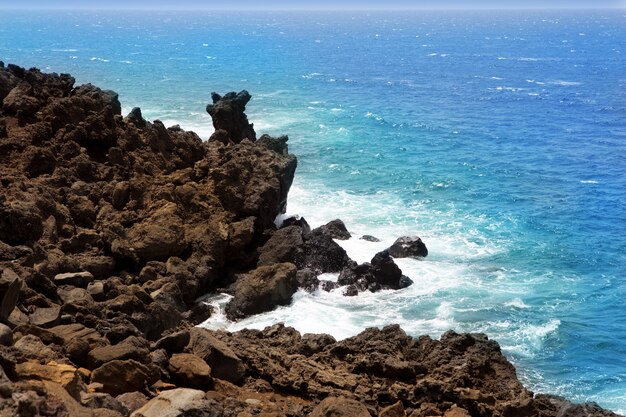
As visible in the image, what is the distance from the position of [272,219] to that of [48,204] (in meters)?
10.5

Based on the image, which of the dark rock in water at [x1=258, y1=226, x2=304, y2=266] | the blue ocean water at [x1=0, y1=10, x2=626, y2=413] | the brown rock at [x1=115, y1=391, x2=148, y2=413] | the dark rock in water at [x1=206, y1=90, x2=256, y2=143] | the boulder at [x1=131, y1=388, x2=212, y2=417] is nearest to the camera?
the boulder at [x1=131, y1=388, x2=212, y2=417]

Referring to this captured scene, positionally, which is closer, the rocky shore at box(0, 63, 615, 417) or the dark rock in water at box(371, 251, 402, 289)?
the rocky shore at box(0, 63, 615, 417)

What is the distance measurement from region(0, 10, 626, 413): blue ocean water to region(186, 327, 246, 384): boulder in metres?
7.89

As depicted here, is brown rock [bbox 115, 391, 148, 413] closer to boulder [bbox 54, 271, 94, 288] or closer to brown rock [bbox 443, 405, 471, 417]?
brown rock [bbox 443, 405, 471, 417]

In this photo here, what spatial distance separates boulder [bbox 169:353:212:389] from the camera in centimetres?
1688

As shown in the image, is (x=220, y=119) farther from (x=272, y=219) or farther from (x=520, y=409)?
(x=520, y=409)

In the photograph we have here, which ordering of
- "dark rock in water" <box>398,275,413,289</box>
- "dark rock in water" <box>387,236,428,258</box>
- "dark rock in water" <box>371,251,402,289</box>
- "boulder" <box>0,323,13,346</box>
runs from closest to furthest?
"boulder" <box>0,323,13,346</box>, "dark rock in water" <box>371,251,402,289</box>, "dark rock in water" <box>398,275,413,289</box>, "dark rock in water" <box>387,236,428,258</box>

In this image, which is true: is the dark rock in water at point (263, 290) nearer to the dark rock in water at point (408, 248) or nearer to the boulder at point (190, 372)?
the dark rock in water at point (408, 248)

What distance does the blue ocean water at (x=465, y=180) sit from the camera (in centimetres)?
2894

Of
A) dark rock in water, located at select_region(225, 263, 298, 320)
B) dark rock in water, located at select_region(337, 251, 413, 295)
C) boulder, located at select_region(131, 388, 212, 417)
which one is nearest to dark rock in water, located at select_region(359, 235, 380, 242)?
dark rock in water, located at select_region(337, 251, 413, 295)

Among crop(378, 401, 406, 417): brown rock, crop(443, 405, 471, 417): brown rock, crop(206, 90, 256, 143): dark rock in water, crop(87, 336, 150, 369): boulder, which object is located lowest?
crop(443, 405, 471, 417): brown rock

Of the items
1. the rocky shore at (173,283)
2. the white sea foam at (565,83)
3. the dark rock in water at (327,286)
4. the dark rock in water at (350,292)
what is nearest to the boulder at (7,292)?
the rocky shore at (173,283)

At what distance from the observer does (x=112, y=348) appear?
643 inches

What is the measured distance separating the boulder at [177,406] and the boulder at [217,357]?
321 centimetres
